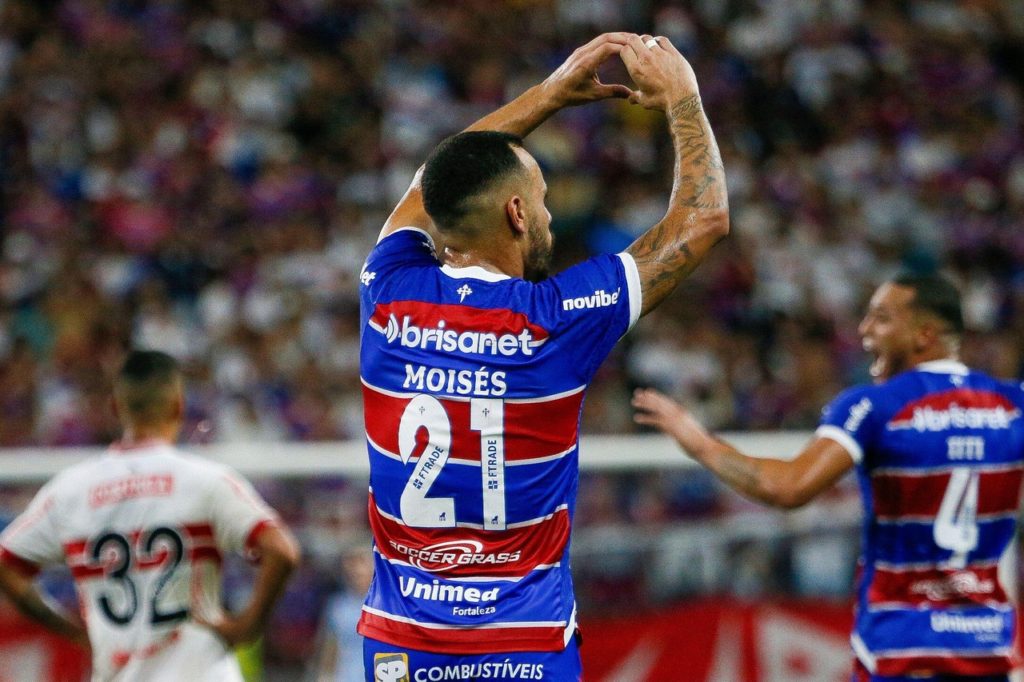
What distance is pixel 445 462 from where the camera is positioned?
373 cm

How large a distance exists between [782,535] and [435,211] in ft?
17.9

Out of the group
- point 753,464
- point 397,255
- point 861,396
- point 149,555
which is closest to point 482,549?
point 397,255

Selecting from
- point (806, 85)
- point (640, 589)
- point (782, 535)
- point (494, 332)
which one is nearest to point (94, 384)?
point (640, 589)

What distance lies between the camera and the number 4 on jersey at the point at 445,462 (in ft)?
12.2

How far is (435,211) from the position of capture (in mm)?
3922

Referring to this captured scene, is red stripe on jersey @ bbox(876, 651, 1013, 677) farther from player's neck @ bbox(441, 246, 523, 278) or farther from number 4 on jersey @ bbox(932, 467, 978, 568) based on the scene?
player's neck @ bbox(441, 246, 523, 278)

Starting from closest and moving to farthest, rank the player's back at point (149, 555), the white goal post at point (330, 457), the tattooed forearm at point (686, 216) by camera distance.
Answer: the tattooed forearm at point (686, 216) → the player's back at point (149, 555) → the white goal post at point (330, 457)

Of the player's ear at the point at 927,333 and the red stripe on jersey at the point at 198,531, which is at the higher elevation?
the player's ear at the point at 927,333

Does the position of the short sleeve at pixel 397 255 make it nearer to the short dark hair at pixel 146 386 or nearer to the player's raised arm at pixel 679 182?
the player's raised arm at pixel 679 182

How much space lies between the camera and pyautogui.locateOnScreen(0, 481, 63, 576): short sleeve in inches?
213

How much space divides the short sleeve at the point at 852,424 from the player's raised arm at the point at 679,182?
1.54 metres

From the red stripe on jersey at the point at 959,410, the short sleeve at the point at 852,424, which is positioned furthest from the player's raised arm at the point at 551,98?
the red stripe on jersey at the point at 959,410

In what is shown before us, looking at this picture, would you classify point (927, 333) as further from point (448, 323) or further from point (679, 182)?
point (448, 323)

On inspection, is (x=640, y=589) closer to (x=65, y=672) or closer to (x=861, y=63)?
(x=65, y=672)
